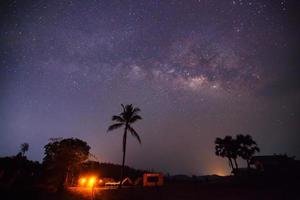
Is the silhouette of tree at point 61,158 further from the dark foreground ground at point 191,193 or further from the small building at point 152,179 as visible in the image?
the small building at point 152,179

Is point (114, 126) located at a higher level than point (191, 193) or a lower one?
higher

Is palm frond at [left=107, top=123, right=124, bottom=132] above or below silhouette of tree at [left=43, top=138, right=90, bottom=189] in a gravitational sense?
above

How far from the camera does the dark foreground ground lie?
87.0ft

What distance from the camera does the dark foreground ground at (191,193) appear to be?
26506 mm

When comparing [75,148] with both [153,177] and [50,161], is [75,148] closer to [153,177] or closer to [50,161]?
[50,161]

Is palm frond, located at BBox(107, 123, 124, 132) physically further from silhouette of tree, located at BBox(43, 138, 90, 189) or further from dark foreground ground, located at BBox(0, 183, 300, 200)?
dark foreground ground, located at BBox(0, 183, 300, 200)

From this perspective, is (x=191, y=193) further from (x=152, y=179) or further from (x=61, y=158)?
(x=61, y=158)

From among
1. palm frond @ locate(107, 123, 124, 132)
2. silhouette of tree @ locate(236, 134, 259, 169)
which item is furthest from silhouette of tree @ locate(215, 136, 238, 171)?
palm frond @ locate(107, 123, 124, 132)

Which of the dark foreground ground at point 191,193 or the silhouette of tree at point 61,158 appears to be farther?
the silhouette of tree at point 61,158

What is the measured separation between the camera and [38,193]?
3138 cm

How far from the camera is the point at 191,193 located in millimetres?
27375

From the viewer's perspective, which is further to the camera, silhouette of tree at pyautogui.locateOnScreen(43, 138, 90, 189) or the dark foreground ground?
silhouette of tree at pyautogui.locateOnScreen(43, 138, 90, 189)

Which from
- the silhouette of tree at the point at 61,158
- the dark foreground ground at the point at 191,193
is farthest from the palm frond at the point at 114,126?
the dark foreground ground at the point at 191,193

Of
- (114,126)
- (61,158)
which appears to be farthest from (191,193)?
(61,158)
